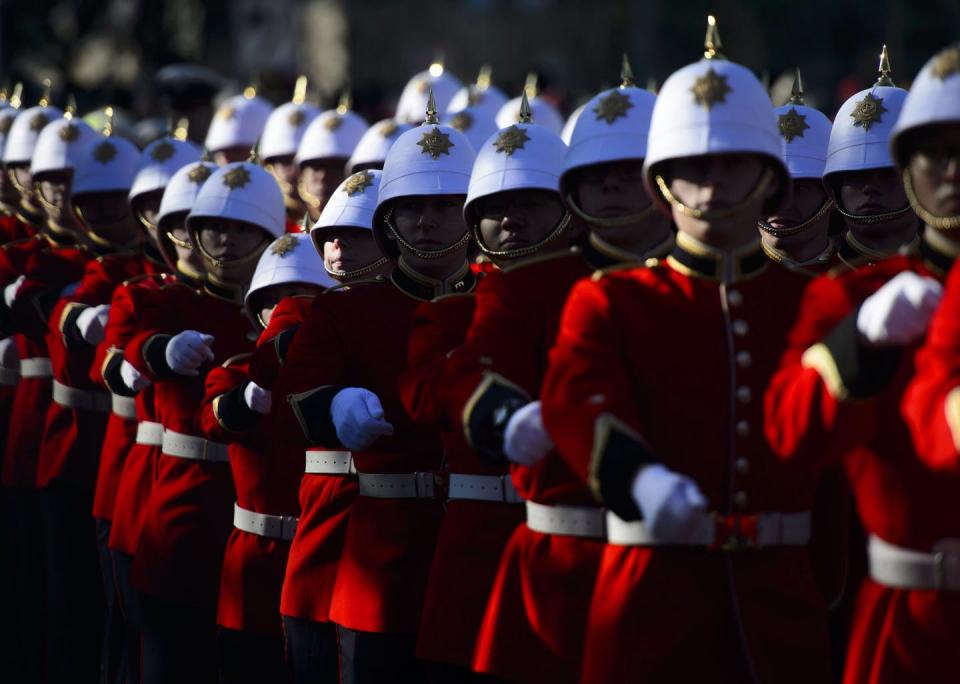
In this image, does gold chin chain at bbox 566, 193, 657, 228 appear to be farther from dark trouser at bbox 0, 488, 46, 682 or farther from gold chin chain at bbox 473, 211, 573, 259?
dark trouser at bbox 0, 488, 46, 682

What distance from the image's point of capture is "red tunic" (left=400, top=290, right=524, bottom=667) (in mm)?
6703

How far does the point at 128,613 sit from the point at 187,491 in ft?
2.71

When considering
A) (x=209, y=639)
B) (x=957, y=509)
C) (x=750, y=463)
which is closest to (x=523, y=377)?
(x=750, y=463)

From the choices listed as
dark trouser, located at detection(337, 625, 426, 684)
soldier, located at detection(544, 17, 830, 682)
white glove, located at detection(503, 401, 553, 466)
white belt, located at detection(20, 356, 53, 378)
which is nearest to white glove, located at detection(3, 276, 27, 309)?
white belt, located at detection(20, 356, 53, 378)

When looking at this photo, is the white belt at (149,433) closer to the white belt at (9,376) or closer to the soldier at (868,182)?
the soldier at (868,182)

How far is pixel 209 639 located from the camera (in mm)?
8984

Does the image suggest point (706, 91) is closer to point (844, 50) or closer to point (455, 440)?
point (455, 440)

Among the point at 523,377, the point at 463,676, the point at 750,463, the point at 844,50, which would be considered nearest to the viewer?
the point at 750,463

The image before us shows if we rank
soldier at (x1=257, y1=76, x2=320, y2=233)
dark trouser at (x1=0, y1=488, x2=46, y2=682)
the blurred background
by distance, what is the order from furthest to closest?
the blurred background, soldier at (x1=257, y1=76, x2=320, y2=233), dark trouser at (x1=0, y1=488, x2=46, y2=682)

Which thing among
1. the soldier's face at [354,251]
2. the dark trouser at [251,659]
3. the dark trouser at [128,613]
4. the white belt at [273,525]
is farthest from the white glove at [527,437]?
the dark trouser at [128,613]

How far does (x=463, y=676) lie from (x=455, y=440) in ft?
2.39

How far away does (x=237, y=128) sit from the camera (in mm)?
14586

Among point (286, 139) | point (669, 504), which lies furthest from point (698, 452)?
point (286, 139)

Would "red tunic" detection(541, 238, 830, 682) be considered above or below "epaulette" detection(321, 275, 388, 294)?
below
